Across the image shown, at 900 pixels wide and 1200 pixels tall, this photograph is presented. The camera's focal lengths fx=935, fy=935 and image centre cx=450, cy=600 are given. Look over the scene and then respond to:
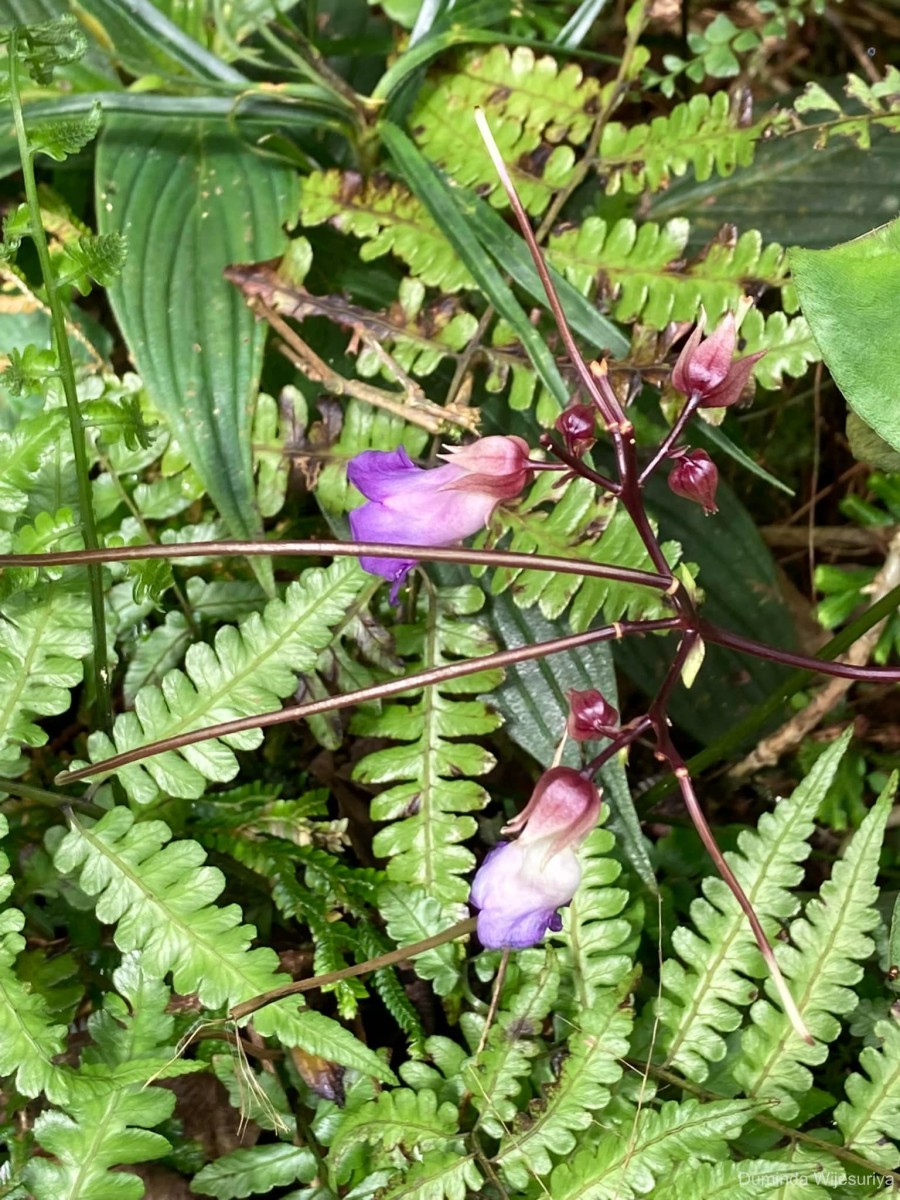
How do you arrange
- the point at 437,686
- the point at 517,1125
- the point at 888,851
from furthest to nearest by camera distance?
the point at 888,851 → the point at 437,686 → the point at 517,1125

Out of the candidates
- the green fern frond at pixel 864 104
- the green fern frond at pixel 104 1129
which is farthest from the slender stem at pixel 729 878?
the green fern frond at pixel 864 104

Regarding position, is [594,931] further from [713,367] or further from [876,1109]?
[713,367]

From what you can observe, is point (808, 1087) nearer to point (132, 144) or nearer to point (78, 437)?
point (78, 437)

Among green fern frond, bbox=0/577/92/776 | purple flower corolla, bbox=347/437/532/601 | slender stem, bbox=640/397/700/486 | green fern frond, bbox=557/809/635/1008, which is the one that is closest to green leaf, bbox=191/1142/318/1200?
green fern frond, bbox=557/809/635/1008

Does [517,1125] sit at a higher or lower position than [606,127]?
lower

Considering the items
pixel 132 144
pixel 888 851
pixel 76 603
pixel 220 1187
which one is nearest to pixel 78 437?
pixel 76 603

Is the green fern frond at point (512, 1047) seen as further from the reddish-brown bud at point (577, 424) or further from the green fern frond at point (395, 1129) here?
the reddish-brown bud at point (577, 424)
